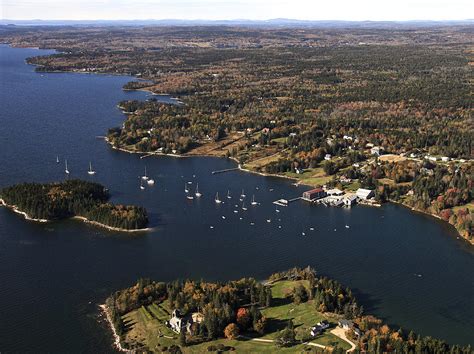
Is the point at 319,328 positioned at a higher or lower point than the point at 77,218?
lower

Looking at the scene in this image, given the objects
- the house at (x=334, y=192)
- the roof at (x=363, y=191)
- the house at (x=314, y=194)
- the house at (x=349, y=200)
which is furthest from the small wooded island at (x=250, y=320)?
the house at (x=334, y=192)

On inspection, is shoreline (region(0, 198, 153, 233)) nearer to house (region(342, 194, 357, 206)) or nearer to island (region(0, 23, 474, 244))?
house (region(342, 194, 357, 206))

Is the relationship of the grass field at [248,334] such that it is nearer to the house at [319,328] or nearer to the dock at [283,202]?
the house at [319,328]

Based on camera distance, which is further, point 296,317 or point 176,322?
point 296,317

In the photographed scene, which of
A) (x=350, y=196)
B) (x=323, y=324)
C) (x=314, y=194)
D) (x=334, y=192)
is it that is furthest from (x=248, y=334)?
(x=334, y=192)

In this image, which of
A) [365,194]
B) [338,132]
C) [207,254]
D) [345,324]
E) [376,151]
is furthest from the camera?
[338,132]

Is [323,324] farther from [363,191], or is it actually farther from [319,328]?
[363,191]
